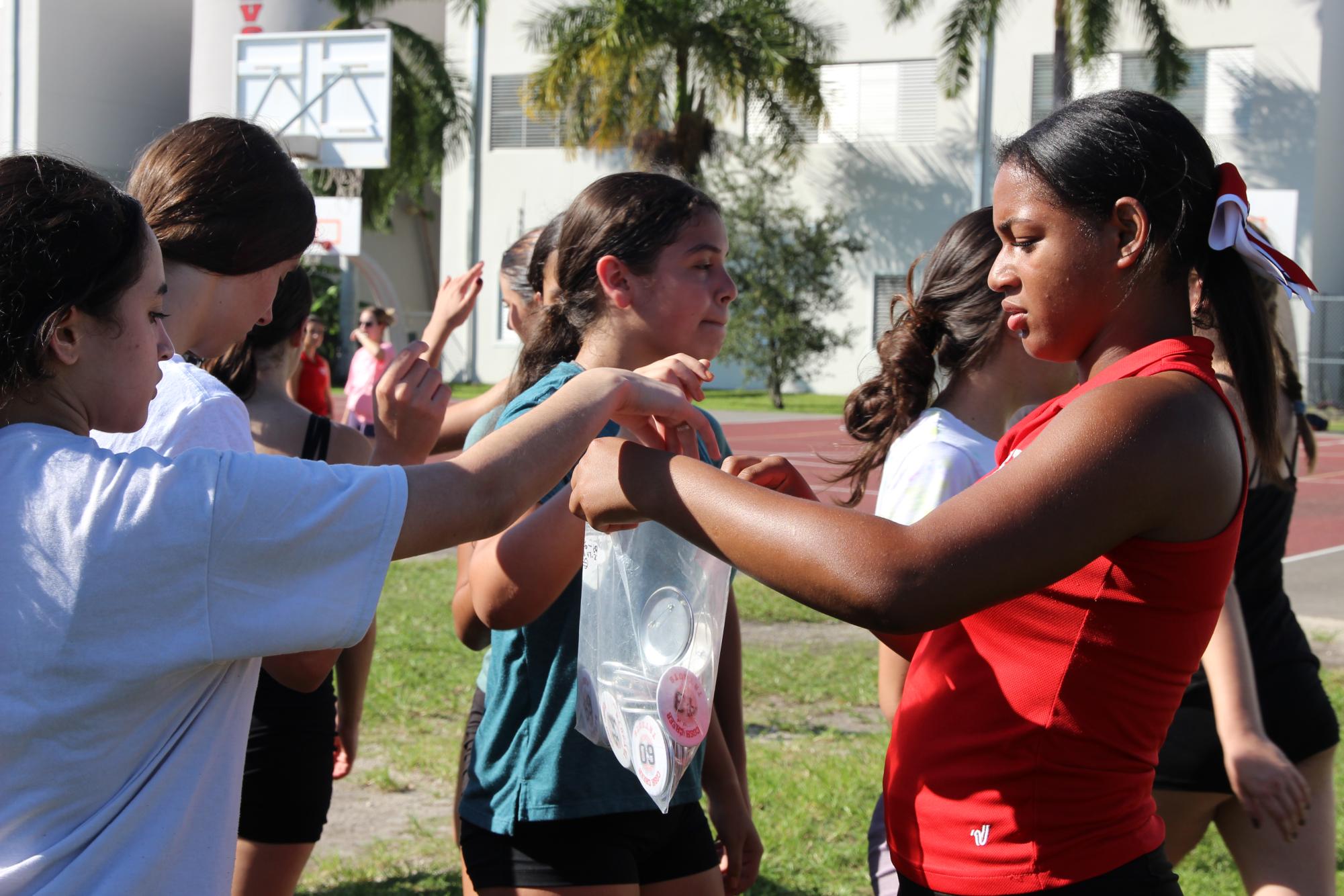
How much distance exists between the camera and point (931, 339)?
3.14 metres

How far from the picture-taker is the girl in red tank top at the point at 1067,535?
5.15ft

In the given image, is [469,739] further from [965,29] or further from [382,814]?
[965,29]

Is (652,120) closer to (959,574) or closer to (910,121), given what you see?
(910,121)

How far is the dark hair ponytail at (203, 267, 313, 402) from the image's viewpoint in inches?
140

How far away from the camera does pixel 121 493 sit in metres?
1.51

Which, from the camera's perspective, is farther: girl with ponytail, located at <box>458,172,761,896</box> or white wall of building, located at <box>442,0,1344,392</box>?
white wall of building, located at <box>442,0,1344,392</box>

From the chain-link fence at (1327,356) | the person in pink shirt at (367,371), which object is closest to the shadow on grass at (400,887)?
the person in pink shirt at (367,371)

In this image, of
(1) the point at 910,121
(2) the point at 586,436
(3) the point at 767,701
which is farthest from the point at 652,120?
(2) the point at 586,436

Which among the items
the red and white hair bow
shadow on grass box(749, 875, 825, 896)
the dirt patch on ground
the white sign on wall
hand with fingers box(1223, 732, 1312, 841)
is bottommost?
the dirt patch on ground

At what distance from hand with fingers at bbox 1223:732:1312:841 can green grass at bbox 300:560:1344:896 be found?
6.67 ft

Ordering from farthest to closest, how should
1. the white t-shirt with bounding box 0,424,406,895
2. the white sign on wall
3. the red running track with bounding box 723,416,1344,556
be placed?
the white sign on wall, the red running track with bounding box 723,416,1344,556, the white t-shirt with bounding box 0,424,406,895

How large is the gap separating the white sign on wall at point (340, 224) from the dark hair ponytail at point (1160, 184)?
2195 cm

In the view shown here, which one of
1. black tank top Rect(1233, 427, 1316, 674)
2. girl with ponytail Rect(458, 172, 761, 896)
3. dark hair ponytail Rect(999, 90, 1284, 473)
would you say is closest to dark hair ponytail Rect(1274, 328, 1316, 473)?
black tank top Rect(1233, 427, 1316, 674)

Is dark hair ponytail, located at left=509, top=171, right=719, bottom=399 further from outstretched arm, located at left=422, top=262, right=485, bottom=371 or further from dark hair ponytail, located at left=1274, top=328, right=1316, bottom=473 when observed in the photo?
dark hair ponytail, located at left=1274, top=328, right=1316, bottom=473
